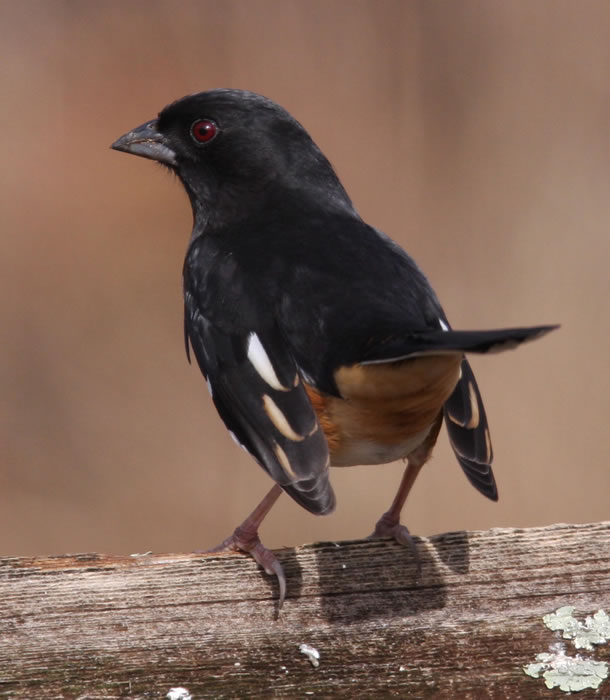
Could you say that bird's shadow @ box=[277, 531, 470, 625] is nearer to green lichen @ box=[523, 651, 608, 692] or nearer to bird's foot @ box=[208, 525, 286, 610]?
bird's foot @ box=[208, 525, 286, 610]

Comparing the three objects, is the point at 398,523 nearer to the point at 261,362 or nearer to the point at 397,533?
the point at 397,533

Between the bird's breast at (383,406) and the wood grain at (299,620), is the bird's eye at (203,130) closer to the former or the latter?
the bird's breast at (383,406)

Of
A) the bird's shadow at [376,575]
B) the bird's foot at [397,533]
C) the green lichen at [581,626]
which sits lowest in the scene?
the green lichen at [581,626]

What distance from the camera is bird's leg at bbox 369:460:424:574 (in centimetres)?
269

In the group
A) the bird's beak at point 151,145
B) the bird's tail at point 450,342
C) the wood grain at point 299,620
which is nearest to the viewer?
the bird's tail at point 450,342

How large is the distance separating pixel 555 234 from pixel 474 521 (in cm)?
128

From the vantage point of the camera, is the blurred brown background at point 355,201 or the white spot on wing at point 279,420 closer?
the white spot on wing at point 279,420

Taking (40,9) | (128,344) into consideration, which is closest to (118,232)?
(128,344)

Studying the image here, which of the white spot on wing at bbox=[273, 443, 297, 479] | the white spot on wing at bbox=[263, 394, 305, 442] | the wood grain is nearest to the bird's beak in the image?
the white spot on wing at bbox=[263, 394, 305, 442]

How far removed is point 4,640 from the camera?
2377 millimetres

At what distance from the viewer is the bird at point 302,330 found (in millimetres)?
2721

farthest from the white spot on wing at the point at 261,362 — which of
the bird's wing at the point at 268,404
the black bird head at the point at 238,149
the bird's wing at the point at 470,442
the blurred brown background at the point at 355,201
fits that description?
the blurred brown background at the point at 355,201

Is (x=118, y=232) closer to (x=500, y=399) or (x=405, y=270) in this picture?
(x=500, y=399)

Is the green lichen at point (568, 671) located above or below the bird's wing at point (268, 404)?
below
